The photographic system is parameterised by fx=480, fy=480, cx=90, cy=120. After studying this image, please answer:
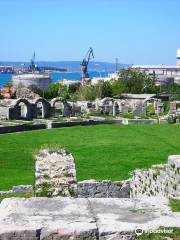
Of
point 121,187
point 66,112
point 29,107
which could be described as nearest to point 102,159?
point 121,187

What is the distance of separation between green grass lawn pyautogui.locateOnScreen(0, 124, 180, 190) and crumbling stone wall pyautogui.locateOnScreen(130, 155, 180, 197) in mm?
5383

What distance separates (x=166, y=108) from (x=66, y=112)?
1382 centimetres

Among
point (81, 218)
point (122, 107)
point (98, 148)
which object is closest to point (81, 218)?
point (81, 218)

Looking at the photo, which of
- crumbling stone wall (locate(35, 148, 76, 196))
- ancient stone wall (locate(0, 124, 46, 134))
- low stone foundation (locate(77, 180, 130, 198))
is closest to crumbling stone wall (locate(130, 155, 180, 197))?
low stone foundation (locate(77, 180, 130, 198))

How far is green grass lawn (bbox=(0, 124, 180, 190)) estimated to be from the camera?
2245 centimetres

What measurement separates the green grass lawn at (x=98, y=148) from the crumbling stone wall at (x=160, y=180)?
5383 millimetres

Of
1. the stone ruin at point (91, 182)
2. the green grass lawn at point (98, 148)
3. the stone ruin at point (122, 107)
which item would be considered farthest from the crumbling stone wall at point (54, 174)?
the stone ruin at point (122, 107)

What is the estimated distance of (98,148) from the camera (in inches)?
1191

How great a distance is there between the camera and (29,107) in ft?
161

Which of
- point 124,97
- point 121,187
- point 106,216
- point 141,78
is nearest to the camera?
point 106,216

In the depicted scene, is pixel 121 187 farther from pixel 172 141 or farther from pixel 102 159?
pixel 172 141

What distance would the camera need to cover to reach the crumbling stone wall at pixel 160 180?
12.1m

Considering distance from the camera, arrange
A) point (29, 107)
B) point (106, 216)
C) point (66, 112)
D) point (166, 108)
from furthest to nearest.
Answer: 1. point (166, 108)
2. point (66, 112)
3. point (29, 107)
4. point (106, 216)

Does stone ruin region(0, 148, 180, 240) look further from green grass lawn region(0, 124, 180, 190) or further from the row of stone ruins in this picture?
the row of stone ruins
